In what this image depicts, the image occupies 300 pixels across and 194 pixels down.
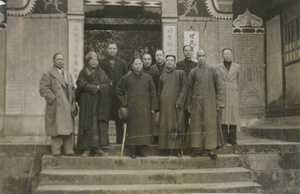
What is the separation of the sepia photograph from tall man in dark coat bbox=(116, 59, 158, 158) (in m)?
0.01

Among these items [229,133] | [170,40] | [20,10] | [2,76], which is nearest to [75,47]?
[20,10]

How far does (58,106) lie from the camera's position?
432 centimetres

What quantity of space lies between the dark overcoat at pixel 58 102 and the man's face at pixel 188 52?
5.22ft

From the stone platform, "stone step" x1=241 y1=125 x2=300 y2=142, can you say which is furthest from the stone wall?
"stone step" x1=241 y1=125 x2=300 y2=142

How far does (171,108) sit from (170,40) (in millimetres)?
1118

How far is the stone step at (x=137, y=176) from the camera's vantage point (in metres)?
4.04

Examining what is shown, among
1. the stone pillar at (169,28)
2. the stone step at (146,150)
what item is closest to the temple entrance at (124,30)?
the stone pillar at (169,28)

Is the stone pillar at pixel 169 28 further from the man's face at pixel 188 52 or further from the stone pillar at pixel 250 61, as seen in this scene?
the stone pillar at pixel 250 61

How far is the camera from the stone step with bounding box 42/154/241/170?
4.22 metres

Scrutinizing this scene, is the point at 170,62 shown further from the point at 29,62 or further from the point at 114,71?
the point at 29,62

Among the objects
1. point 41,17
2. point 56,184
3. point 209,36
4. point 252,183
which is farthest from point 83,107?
point 252,183

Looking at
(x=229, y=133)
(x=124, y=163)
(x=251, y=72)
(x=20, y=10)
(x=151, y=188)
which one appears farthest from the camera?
(x=251, y=72)

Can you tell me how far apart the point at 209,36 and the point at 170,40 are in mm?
576

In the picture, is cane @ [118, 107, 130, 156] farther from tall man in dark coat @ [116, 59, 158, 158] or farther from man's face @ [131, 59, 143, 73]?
man's face @ [131, 59, 143, 73]
